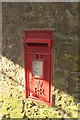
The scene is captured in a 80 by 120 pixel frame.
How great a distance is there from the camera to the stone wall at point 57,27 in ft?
10.6

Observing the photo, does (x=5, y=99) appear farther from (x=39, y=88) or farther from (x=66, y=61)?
(x=66, y=61)

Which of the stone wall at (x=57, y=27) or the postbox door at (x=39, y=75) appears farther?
the postbox door at (x=39, y=75)

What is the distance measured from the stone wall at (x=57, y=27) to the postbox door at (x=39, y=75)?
13 cm

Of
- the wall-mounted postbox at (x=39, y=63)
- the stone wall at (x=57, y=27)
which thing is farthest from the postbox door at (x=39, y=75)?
the stone wall at (x=57, y=27)

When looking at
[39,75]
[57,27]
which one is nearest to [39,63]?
[39,75]

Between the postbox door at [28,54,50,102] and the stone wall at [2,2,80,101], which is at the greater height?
the stone wall at [2,2,80,101]

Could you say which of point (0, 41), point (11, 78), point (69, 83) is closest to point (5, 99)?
point (11, 78)

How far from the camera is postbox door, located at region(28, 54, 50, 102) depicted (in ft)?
→ 11.4

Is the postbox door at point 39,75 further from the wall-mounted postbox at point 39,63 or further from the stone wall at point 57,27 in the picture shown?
the stone wall at point 57,27

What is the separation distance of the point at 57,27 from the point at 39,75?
2.51 ft

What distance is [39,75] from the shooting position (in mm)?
3562

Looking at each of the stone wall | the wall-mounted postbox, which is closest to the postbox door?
the wall-mounted postbox

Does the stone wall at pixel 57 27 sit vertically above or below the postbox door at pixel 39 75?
above

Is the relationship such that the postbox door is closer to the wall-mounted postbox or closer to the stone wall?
the wall-mounted postbox
